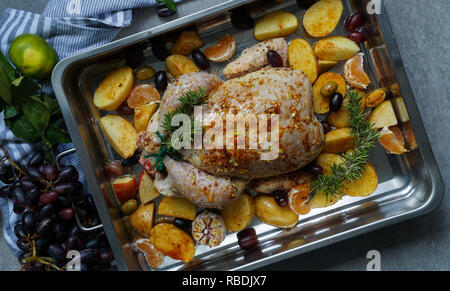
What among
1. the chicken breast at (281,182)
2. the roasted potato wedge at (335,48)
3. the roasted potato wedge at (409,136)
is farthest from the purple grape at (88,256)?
the roasted potato wedge at (409,136)

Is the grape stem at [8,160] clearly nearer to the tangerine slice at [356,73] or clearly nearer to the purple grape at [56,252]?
the purple grape at [56,252]

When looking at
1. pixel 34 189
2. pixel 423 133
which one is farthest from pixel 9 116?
pixel 423 133

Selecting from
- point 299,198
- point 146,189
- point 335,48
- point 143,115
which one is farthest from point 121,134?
point 335,48

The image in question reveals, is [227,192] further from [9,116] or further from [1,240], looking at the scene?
[1,240]

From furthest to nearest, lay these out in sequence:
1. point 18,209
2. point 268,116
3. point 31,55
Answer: point 18,209 → point 31,55 → point 268,116

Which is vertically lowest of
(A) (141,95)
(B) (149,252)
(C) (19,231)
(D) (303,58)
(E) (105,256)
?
(B) (149,252)

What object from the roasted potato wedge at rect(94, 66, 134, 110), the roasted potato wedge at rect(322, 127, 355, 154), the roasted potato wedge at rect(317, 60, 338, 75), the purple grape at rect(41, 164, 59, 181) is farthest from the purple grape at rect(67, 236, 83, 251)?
the roasted potato wedge at rect(317, 60, 338, 75)

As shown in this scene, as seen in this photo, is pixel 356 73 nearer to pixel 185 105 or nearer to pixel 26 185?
pixel 185 105
